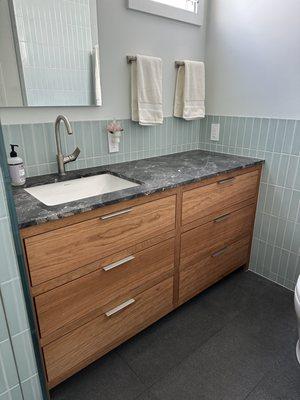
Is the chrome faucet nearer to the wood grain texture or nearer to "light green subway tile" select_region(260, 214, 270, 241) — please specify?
the wood grain texture

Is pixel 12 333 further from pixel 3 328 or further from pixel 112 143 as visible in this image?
pixel 112 143

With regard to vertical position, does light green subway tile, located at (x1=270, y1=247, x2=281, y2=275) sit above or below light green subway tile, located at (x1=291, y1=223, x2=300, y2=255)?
below

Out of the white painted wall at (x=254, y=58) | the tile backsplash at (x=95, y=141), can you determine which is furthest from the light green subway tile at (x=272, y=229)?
the tile backsplash at (x=95, y=141)

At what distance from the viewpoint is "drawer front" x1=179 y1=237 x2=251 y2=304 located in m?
1.62

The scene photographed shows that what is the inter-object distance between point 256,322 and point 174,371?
585mm

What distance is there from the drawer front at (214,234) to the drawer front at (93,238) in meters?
0.24

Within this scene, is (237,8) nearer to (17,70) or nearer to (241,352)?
(17,70)

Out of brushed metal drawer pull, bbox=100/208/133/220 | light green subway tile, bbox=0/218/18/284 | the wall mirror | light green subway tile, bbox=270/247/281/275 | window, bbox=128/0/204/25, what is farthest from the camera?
light green subway tile, bbox=270/247/281/275

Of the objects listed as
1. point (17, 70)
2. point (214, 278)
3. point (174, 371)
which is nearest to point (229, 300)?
point (214, 278)

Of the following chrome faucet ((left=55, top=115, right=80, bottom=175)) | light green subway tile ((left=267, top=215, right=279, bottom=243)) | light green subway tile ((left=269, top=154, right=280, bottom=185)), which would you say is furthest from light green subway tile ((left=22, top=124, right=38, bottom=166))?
light green subway tile ((left=267, top=215, right=279, bottom=243))

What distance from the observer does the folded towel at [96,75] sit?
1.46 metres

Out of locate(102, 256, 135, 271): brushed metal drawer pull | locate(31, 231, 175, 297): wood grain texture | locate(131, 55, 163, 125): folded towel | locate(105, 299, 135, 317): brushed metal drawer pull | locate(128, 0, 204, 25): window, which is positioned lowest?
locate(105, 299, 135, 317): brushed metal drawer pull

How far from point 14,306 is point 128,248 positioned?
0.53 metres

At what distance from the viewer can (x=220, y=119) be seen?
2.00 metres
